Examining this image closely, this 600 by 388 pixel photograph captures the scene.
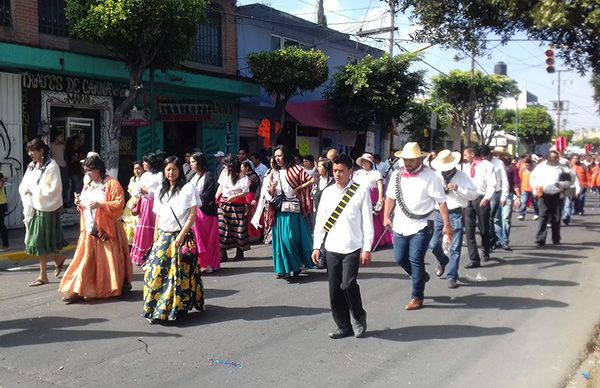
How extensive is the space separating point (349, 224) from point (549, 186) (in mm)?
7221

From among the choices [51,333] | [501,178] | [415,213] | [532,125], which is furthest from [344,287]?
[532,125]

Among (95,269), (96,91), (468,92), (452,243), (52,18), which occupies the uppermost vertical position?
(468,92)

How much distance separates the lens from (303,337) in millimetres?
5594

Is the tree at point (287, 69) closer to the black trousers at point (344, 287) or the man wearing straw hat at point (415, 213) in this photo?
the man wearing straw hat at point (415, 213)

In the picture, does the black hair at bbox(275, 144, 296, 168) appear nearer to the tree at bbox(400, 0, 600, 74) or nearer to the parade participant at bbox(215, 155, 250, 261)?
the parade participant at bbox(215, 155, 250, 261)

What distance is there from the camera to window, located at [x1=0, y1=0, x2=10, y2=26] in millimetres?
12266

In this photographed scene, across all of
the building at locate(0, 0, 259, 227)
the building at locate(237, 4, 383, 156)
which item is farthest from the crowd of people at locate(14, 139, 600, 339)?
the building at locate(237, 4, 383, 156)

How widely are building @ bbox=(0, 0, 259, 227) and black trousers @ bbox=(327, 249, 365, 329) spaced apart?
916 cm

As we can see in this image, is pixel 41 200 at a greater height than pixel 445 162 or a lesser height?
lesser

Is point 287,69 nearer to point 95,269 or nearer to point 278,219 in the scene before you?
point 278,219

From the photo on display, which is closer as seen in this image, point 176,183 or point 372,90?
point 176,183

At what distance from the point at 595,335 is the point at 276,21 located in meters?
16.8

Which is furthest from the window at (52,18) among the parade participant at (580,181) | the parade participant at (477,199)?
the parade participant at (580,181)

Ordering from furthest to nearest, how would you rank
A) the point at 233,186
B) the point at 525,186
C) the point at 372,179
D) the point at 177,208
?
the point at 525,186 < the point at 372,179 < the point at 233,186 < the point at 177,208
